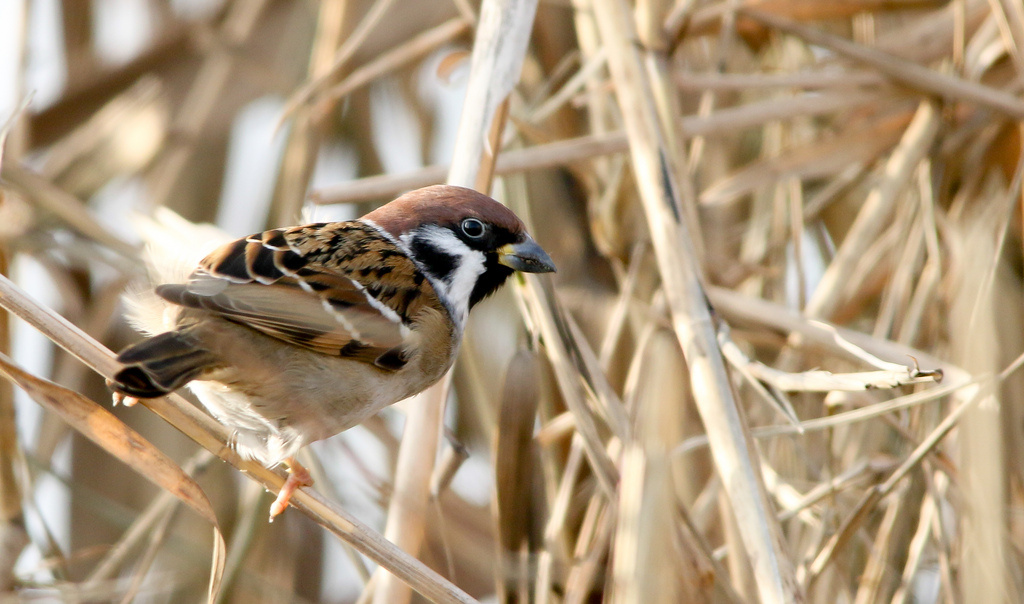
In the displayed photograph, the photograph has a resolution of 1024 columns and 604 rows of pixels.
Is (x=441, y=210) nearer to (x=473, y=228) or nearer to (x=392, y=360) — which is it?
(x=473, y=228)

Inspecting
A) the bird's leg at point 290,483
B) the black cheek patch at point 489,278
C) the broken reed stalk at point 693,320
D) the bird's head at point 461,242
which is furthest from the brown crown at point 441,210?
the bird's leg at point 290,483

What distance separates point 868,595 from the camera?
7.34 ft

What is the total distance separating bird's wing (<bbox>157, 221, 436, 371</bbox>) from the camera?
1964 millimetres

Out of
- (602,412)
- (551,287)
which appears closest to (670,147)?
(551,287)

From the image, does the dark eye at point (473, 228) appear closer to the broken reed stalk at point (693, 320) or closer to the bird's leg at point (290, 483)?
the broken reed stalk at point (693, 320)

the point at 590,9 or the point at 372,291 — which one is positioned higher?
the point at 590,9

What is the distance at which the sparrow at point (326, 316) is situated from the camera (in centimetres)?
193

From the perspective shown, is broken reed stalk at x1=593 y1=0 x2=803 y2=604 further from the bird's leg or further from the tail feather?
the tail feather

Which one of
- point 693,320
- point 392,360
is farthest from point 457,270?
point 693,320

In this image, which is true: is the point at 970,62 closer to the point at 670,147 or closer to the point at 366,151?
the point at 670,147

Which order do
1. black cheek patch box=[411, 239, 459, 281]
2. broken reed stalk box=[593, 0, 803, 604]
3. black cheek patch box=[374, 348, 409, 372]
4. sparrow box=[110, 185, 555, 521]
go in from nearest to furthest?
broken reed stalk box=[593, 0, 803, 604] → sparrow box=[110, 185, 555, 521] → black cheek patch box=[374, 348, 409, 372] → black cheek patch box=[411, 239, 459, 281]

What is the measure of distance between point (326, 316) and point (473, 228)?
489 mm

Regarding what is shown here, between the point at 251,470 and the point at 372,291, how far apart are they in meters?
0.57

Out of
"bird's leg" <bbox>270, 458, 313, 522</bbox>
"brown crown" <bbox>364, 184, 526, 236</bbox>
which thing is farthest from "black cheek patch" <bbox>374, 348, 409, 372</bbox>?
"brown crown" <bbox>364, 184, 526, 236</bbox>
